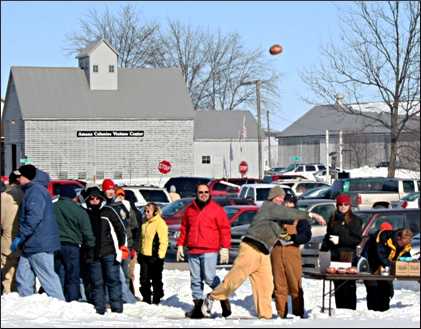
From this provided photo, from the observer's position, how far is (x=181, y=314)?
14.6m

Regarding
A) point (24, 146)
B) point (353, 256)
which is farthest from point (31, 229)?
point (24, 146)

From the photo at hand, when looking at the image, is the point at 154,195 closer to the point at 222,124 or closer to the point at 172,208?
the point at 172,208

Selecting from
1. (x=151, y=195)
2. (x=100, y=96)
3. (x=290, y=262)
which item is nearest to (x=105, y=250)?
(x=290, y=262)

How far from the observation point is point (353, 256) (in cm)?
1449

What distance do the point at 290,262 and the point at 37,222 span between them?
3216mm

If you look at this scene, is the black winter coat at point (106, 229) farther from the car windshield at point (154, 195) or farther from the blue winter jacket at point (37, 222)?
the car windshield at point (154, 195)

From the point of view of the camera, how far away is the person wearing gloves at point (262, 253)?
13.2 metres

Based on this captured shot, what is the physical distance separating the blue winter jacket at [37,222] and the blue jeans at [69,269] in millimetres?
355

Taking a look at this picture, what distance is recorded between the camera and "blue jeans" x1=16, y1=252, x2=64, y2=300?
13.9 m

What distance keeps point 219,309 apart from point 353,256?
1947 mm

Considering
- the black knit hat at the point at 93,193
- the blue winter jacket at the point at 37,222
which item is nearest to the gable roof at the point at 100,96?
the black knit hat at the point at 93,193

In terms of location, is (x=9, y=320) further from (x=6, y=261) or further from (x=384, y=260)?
(x=384, y=260)

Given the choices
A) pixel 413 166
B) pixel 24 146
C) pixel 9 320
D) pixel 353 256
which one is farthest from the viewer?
pixel 24 146

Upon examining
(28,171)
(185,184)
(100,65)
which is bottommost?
(185,184)
